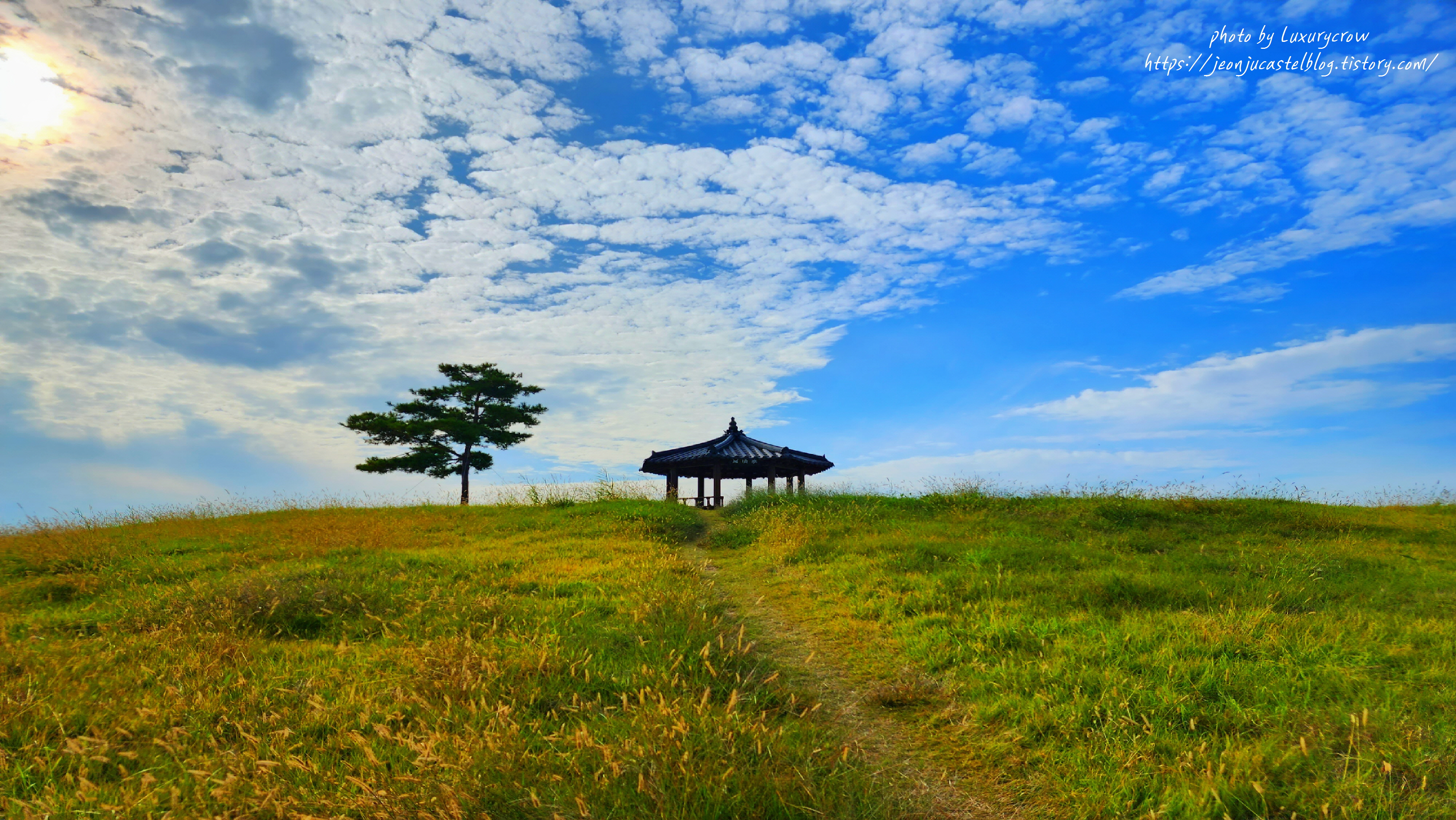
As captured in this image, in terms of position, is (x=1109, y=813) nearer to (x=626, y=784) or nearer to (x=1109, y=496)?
(x=626, y=784)

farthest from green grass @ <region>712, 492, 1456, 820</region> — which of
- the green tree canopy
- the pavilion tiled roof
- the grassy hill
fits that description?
the green tree canopy

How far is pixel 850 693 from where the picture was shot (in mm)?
5633

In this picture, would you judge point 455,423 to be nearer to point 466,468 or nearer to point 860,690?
point 466,468

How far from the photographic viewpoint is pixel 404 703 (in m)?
4.51

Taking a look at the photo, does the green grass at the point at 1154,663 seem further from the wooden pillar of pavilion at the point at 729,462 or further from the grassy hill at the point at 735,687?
the wooden pillar of pavilion at the point at 729,462

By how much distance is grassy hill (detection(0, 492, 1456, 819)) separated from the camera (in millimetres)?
3500

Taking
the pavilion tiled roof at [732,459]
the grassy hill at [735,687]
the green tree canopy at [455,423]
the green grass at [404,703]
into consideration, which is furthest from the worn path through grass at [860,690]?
the green tree canopy at [455,423]

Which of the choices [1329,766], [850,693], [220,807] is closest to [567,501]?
[850,693]

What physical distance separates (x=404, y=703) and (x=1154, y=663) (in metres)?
5.70

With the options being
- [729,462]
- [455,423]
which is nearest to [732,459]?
[729,462]

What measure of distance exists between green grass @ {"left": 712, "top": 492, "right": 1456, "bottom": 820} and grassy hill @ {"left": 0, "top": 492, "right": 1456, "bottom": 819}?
0.10 ft

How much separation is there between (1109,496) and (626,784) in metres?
18.4

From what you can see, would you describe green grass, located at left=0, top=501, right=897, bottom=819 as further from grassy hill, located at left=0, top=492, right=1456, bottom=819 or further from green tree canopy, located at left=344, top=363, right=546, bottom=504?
green tree canopy, located at left=344, top=363, right=546, bottom=504

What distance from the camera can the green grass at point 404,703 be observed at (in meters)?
3.29
